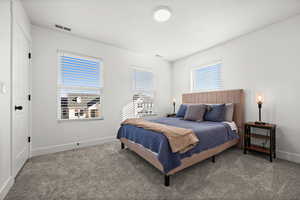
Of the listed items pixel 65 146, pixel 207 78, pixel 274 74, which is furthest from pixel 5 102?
pixel 274 74

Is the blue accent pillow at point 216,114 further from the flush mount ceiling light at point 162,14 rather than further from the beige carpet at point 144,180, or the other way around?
the flush mount ceiling light at point 162,14

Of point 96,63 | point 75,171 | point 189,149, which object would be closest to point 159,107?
point 96,63

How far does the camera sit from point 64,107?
2.80 m

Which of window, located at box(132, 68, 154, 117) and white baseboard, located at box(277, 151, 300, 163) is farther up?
window, located at box(132, 68, 154, 117)

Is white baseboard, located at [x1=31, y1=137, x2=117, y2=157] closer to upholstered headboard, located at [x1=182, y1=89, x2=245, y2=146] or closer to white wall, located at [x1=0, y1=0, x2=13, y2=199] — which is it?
white wall, located at [x1=0, y1=0, x2=13, y2=199]

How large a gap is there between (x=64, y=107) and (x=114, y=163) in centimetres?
177

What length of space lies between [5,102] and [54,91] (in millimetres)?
1231

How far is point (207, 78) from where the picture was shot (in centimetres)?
369

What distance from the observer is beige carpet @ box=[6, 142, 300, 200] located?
1.42m

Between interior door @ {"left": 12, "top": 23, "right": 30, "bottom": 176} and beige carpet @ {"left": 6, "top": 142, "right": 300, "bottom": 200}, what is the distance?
26 cm

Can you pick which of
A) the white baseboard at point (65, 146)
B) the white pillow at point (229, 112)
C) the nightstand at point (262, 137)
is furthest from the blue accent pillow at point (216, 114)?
the white baseboard at point (65, 146)

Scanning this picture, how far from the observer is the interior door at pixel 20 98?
1.74m

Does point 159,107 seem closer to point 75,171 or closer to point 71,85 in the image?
point 71,85

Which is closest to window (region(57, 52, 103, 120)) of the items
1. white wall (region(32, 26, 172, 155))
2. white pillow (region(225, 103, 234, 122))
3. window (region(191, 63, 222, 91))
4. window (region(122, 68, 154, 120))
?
white wall (region(32, 26, 172, 155))
